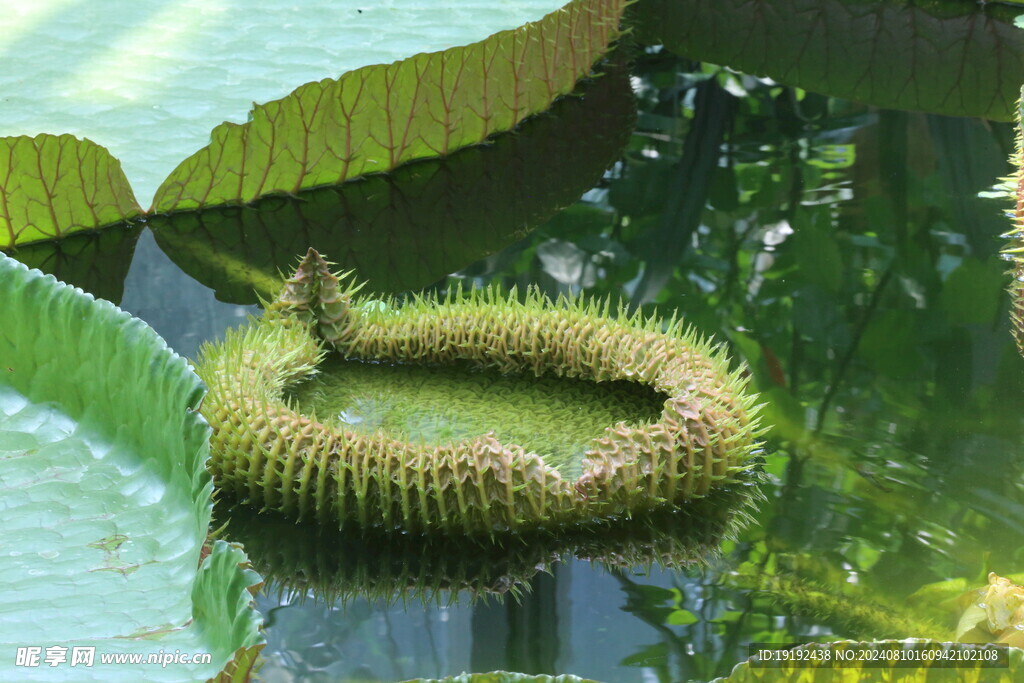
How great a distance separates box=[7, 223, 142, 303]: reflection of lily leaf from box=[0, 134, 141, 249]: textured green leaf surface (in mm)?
15

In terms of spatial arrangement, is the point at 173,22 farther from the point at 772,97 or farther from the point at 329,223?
the point at 772,97

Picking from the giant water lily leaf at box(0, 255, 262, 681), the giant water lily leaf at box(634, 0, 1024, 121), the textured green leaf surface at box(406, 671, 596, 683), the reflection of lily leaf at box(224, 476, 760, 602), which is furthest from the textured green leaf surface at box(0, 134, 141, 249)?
the giant water lily leaf at box(634, 0, 1024, 121)

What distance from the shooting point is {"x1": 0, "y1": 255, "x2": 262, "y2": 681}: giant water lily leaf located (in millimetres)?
664

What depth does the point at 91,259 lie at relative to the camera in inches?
56.8

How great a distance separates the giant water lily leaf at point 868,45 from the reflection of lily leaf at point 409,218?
38cm

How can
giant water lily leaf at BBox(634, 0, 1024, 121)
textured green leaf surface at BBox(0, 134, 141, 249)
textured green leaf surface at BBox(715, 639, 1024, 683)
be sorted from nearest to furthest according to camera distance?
textured green leaf surface at BBox(715, 639, 1024, 683), textured green leaf surface at BBox(0, 134, 141, 249), giant water lily leaf at BBox(634, 0, 1024, 121)

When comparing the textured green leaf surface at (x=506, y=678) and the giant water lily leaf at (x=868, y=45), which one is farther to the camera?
the giant water lily leaf at (x=868, y=45)

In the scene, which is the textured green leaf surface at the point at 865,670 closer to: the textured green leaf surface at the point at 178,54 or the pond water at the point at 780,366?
the pond water at the point at 780,366

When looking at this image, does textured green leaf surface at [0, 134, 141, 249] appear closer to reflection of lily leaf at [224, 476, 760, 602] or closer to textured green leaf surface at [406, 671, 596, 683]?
reflection of lily leaf at [224, 476, 760, 602]

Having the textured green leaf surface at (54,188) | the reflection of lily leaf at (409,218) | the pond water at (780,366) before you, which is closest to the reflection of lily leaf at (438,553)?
the pond water at (780,366)

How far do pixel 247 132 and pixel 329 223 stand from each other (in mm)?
163

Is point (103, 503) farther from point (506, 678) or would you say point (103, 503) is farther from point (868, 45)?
point (868, 45)

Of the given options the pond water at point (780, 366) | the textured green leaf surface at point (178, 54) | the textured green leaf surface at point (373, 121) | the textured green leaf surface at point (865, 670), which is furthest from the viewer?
the textured green leaf surface at point (178, 54)

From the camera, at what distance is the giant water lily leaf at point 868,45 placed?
185cm
